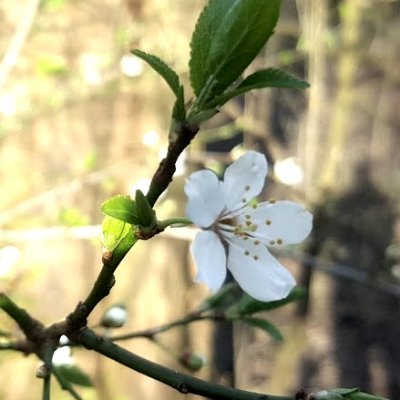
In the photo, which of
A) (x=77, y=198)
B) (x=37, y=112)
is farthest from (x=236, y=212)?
(x=77, y=198)

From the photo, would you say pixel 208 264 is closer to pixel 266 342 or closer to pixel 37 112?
pixel 37 112

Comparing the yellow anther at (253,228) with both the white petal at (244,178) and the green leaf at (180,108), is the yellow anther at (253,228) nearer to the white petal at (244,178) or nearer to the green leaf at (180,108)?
the white petal at (244,178)

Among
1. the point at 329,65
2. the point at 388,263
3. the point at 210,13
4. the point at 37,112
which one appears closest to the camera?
the point at 210,13

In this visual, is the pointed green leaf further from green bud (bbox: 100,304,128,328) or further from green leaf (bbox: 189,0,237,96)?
green bud (bbox: 100,304,128,328)

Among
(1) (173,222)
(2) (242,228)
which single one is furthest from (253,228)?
(1) (173,222)

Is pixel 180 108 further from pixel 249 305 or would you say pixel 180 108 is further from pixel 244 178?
pixel 249 305

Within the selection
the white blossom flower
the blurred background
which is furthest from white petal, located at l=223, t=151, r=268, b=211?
the blurred background
